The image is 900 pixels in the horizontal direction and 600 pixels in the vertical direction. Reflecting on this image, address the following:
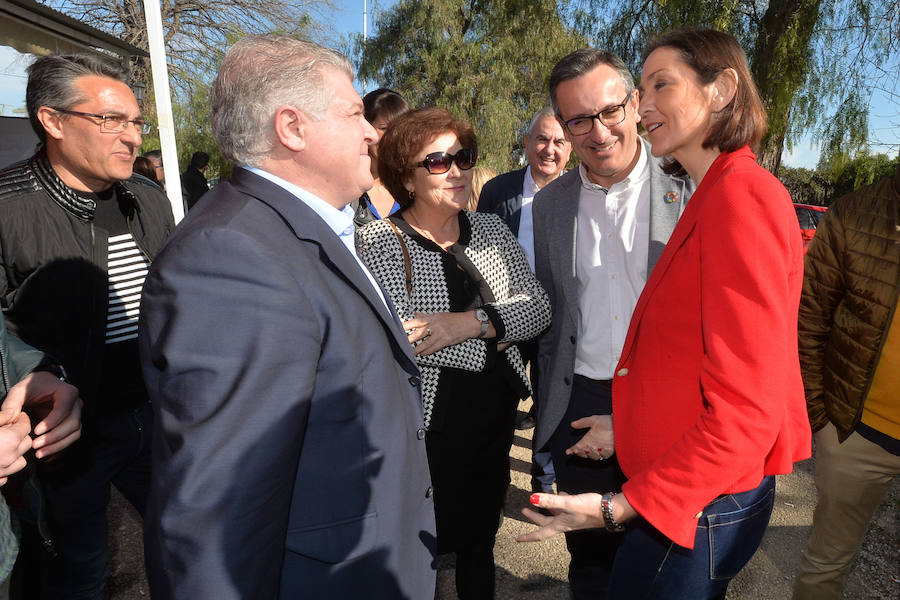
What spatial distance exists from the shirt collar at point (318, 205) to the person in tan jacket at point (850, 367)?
1.96 meters

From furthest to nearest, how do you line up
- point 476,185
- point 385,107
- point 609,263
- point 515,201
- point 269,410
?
point 476,185, point 515,201, point 385,107, point 609,263, point 269,410

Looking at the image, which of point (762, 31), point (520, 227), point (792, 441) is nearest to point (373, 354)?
point (792, 441)

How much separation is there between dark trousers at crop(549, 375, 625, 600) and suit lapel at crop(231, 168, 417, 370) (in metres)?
1.18

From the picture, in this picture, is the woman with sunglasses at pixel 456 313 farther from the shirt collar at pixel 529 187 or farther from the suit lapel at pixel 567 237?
the shirt collar at pixel 529 187

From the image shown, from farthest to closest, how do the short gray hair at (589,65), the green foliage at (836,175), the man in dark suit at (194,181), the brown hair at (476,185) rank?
the man in dark suit at (194,181) < the green foliage at (836,175) < the brown hair at (476,185) < the short gray hair at (589,65)

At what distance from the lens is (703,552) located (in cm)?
137

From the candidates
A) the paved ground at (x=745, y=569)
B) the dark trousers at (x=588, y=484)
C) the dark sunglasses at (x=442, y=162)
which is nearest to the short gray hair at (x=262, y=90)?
the dark sunglasses at (x=442, y=162)

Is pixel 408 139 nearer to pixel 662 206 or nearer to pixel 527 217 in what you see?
pixel 662 206

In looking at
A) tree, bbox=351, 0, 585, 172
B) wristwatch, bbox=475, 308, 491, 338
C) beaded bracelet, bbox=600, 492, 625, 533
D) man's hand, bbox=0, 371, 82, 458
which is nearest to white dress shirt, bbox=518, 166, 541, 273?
wristwatch, bbox=475, 308, 491, 338

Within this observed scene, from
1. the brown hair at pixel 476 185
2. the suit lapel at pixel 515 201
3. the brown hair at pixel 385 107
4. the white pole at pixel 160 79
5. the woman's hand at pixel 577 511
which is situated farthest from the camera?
the white pole at pixel 160 79

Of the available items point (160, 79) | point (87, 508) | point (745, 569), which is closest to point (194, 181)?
point (160, 79)

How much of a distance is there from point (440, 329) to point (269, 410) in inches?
43.0

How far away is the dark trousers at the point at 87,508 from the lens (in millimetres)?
2256

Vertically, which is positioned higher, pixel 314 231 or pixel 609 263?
pixel 314 231
